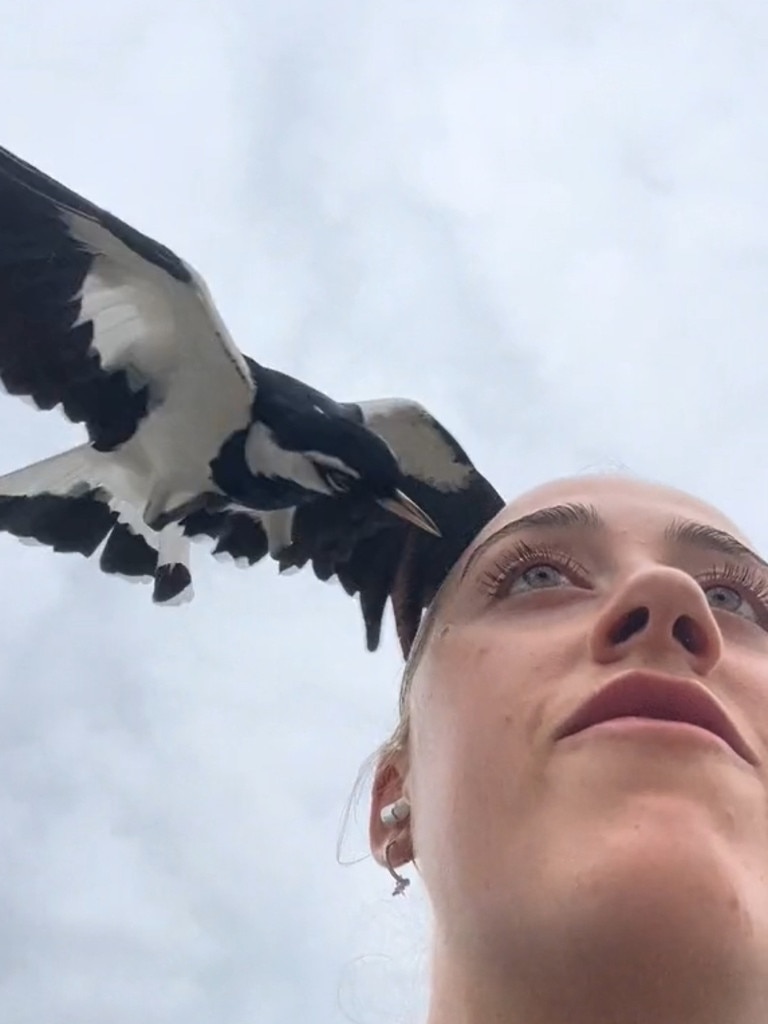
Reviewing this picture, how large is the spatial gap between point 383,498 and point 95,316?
582mm

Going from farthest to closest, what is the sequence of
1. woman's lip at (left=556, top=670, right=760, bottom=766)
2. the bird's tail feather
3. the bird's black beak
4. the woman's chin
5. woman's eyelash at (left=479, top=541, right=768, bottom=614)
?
the bird's tail feather → the bird's black beak → woman's eyelash at (left=479, top=541, right=768, bottom=614) → woman's lip at (left=556, top=670, right=760, bottom=766) → the woman's chin

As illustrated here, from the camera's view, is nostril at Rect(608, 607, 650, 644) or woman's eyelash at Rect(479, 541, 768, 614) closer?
nostril at Rect(608, 607, 650, 644)

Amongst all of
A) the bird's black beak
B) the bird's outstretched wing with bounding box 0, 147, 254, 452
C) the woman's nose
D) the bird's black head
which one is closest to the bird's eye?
the bird's black head

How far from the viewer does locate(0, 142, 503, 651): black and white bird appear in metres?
1.76

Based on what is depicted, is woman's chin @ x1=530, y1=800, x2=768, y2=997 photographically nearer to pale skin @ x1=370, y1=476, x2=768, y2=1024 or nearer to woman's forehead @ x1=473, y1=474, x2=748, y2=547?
pale skin @ x1=370, y1=476, x2=768, y2=1024

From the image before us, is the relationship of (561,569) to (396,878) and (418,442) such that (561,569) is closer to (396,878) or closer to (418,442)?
(396,878)

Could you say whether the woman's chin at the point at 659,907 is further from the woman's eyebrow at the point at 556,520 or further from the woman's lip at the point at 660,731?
the woman's eyebrow at the point at 556,520

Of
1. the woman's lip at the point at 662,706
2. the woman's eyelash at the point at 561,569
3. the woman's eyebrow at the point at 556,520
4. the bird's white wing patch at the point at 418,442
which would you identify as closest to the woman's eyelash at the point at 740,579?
the woman's eyelash at the point at 561,569

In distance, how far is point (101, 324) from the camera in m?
1.84

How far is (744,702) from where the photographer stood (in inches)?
40.0

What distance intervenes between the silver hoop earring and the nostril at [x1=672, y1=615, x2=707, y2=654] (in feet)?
1.69

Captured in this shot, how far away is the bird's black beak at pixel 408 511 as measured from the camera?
188 cm

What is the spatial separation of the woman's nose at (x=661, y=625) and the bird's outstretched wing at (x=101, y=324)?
105 cm

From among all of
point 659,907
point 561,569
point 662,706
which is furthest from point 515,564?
point 659,907
